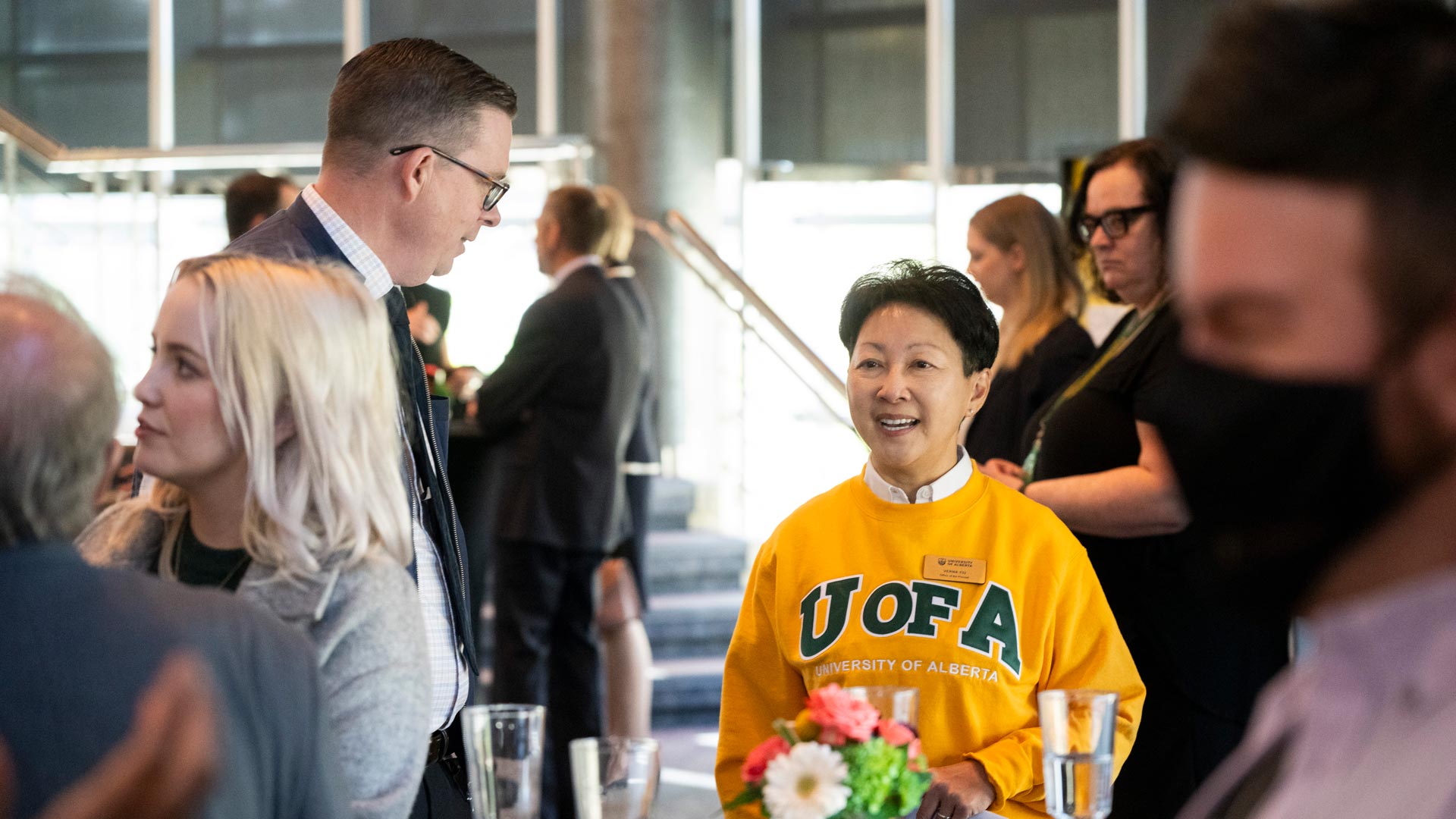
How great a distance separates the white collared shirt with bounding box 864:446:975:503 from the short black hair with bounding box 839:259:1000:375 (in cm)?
15

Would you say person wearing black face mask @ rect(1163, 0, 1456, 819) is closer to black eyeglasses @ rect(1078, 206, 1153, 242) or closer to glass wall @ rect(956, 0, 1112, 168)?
black eyeglasses @ rect(1078, 206, 1153, 242)

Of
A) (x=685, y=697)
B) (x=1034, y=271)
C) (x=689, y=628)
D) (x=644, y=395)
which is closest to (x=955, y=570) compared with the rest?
(x=1034, y=271)

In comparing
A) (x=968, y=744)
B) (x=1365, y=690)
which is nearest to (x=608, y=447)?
(x=968, y=744)

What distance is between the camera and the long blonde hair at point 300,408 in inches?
58.1

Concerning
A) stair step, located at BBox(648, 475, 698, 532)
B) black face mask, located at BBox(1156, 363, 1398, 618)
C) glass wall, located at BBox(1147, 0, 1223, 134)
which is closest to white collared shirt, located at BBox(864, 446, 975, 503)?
black face mask, located at BBox(1156, 363, 1398, 618)

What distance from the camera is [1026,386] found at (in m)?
2.95

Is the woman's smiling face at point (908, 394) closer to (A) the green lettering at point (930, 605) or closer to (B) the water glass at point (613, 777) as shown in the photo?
(A) the green lettering at point (930, 605)

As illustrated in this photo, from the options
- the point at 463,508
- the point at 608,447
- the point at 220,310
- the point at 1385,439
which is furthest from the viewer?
the point at 608,447

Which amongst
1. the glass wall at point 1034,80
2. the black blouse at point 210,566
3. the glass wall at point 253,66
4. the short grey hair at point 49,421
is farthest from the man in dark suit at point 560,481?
the glass wall at point 253,66

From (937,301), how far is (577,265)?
8.26 feet

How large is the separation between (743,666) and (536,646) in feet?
8.01

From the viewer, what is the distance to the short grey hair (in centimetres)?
105

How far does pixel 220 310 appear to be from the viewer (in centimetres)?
147

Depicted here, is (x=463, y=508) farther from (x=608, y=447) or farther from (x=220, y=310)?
(x=220, y=310)
